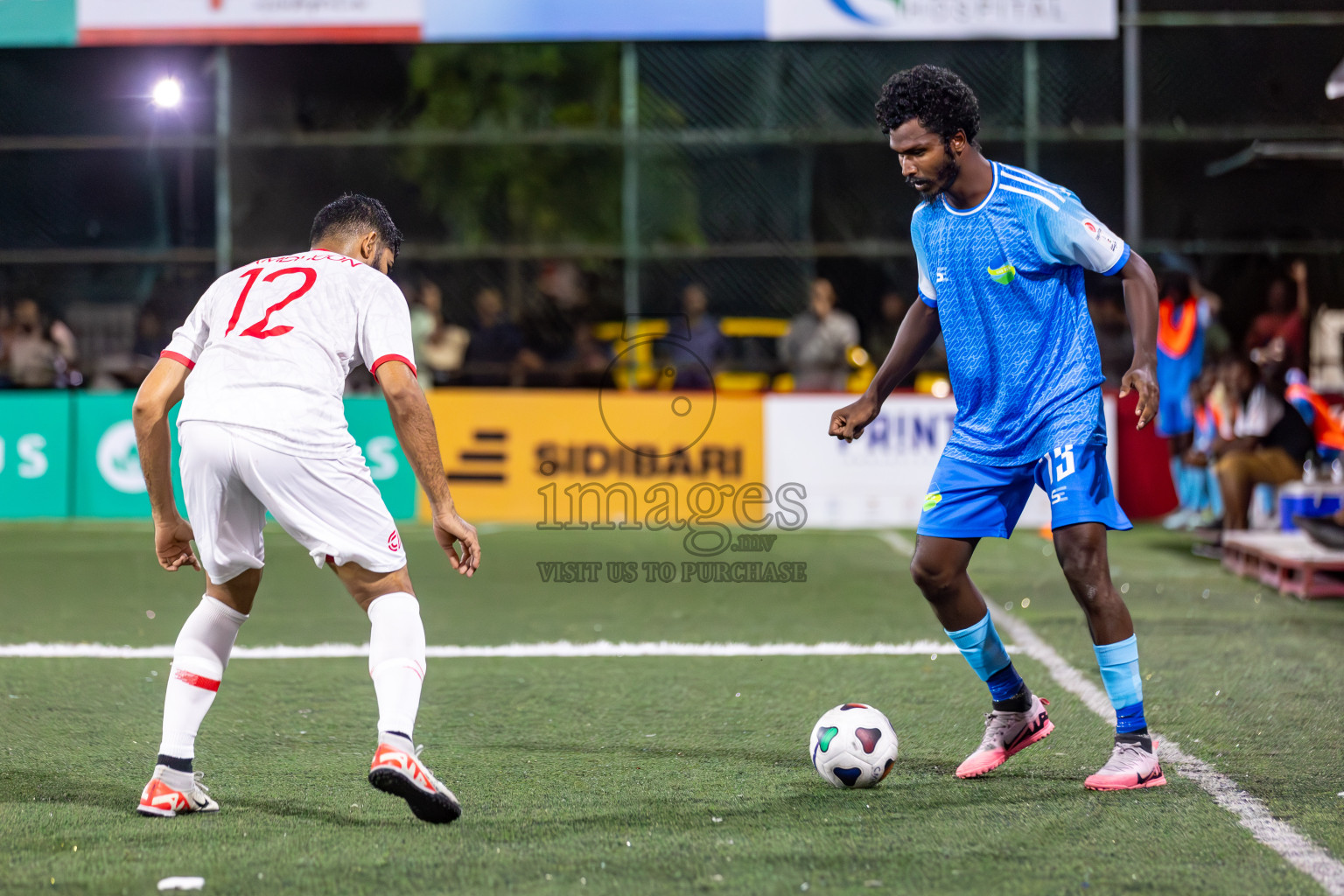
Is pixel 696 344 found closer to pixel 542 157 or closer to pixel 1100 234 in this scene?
pixel 542 157

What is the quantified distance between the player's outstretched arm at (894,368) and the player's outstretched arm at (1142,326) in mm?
651

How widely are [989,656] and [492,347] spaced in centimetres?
1136

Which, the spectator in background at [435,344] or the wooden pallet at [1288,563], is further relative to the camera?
the spectator in background at [435,344]

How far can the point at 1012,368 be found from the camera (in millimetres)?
Result: 4688

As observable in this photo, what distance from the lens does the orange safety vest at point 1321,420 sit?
11016mm

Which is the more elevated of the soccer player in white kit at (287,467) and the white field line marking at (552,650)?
the soccer player in white kit at (287,467)

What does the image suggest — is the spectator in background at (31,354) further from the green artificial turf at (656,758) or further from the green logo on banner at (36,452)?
the green artificial turf at (656,758)

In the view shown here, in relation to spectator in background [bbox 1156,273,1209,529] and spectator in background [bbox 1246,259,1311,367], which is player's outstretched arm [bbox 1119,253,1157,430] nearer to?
spectator in background [bbox 1156,273,1209,529]

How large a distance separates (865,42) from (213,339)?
13.7 metres

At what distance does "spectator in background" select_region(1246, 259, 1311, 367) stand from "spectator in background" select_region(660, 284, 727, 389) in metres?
5.32

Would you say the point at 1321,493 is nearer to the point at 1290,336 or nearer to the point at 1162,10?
the point at 1290,336

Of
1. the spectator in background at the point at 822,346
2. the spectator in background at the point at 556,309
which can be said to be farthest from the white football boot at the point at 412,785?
the spectator in background at the point at 556,309

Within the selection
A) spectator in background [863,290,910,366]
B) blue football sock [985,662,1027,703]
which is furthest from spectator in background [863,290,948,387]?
blue football sock [985,662,1027,703]

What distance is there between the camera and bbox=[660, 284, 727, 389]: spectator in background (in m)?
15.5
